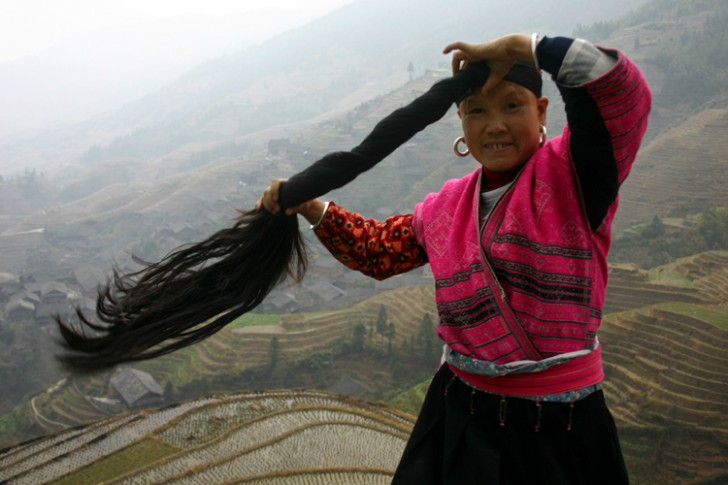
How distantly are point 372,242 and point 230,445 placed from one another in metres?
2.31

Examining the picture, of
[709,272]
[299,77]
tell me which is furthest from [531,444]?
[299,77]

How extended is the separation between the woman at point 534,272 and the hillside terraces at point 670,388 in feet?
31.3

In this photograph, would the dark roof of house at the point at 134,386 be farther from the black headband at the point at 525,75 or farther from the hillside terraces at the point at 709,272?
the black headband at the point at 525,75

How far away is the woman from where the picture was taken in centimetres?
121

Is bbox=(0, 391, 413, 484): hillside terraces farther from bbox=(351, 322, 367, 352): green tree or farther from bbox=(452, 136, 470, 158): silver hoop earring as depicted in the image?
bbox=(351, 322, 367, 352): green tree

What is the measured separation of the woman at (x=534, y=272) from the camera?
1.21 meters

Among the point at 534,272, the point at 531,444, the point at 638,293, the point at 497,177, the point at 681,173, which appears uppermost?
the point at 497,177

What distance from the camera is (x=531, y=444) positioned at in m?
1.27

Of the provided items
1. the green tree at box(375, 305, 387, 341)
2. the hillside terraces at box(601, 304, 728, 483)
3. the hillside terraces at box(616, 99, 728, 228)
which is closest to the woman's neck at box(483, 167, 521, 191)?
the hillside terraces at box(601, 304, 728, 483)

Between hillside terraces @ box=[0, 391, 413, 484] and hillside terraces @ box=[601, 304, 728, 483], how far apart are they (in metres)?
7.72

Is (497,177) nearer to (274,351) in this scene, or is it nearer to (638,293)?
(638,293)

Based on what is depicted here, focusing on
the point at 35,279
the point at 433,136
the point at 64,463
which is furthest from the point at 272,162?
the point at 64,463

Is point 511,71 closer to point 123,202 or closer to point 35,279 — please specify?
point 35,279

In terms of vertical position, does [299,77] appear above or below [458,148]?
below
